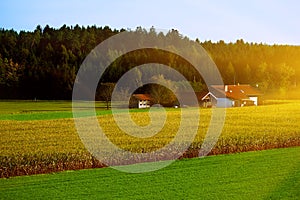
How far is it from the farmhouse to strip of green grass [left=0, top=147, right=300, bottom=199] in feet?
151

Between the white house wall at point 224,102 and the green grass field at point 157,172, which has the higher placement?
the white house wall at point 224,102

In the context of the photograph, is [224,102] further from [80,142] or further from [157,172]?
[157,172]

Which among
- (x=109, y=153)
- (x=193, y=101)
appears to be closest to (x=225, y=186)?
(x=109, y=153)

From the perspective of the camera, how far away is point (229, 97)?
64250 millimetres

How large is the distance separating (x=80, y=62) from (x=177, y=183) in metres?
72.8

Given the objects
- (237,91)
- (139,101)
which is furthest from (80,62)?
(237,91)

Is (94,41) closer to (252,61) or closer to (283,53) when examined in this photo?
(252,61)

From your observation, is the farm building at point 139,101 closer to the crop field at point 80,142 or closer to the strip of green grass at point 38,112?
the strip of green grass at point 38,112

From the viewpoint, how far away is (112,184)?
47.5 ft

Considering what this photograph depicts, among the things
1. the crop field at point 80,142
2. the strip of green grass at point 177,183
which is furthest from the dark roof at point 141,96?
the strip of green grass at point 177,183

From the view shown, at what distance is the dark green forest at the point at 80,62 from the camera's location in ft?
265

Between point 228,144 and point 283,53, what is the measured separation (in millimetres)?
97547

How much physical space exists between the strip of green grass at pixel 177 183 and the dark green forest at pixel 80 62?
52820 millimetres

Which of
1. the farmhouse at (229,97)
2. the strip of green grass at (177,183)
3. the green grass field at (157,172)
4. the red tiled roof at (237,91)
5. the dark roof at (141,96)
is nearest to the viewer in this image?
the strip of green grass at (177,183)
